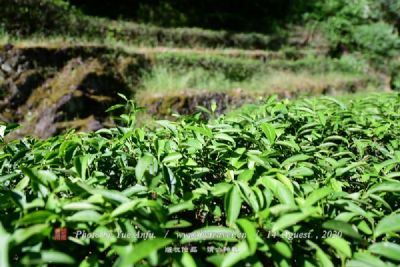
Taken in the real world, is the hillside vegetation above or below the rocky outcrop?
above

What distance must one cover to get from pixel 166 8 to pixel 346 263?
14564 millimetres

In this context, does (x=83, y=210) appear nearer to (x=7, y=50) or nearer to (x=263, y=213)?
(x=263, y=213)

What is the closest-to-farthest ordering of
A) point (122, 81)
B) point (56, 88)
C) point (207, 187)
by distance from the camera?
point (207, 187)
point (56, 88)
point (122, 81)

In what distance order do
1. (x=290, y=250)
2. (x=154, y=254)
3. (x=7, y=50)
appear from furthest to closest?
(x=7, y=50)
(x=290, y=250)
(x=154, y=254)

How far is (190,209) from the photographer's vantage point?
3.80 ft

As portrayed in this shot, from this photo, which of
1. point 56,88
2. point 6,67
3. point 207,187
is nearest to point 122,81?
point 56,88

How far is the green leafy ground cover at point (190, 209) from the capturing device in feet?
3.06

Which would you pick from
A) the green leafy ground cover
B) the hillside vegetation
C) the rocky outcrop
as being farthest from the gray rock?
the green leafy ground cover

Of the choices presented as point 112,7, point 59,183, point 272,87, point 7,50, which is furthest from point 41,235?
point 112,7

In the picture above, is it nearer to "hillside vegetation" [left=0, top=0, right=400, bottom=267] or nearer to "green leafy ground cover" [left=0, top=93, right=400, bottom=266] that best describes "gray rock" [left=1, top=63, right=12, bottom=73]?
"hillside vegetation" [left=0, top=0, right=400, bottom=267]

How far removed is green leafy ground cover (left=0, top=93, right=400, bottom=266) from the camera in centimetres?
93

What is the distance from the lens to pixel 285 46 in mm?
15352

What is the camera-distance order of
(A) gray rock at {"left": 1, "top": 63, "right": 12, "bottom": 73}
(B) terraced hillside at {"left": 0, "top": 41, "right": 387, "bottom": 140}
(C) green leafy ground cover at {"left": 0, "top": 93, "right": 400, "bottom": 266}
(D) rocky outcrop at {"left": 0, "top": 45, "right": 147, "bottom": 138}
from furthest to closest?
(A) gray rock at {"left": 1, "top": 63, "right": 12, "bottom": 73}
(B) terraced hillside at {"left": 0, "top": 41, "right": 387, "bottom": 140}
(D) rocky outcrop at {"left": 0, "top": 45, "right": 147, "bottom": 138}
(C) green leafy ground cover at {"left": 0, "top": 93, "right": 400, "bottom": 266}

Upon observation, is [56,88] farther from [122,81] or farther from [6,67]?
[122,81]
